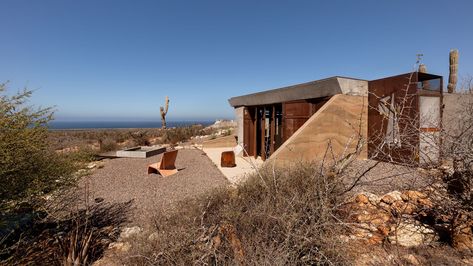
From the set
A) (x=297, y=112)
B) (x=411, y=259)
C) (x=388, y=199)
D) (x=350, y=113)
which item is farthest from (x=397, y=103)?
(x=411, y=259)

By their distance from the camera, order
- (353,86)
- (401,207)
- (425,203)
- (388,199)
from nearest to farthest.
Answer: (425,203) < (401,207) < (388,199) < (353,86)

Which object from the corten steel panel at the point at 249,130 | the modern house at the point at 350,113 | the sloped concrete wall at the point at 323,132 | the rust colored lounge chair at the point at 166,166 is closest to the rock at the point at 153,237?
the modern house at the point at 350,113

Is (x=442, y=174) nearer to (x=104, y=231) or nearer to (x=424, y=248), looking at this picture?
(x=424, y=248)

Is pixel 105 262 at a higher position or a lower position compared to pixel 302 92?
lower

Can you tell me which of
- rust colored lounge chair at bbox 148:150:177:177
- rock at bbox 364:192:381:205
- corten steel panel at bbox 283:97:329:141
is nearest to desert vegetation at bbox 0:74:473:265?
rock at bbox 364:192:381:205

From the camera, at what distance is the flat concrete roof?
7.50 m

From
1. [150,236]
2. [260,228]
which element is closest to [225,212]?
[260,228]

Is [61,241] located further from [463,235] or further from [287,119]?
[287,119]

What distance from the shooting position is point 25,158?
3.27 meters

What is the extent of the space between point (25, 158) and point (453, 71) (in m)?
17.8

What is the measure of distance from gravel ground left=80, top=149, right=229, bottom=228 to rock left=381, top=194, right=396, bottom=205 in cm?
325

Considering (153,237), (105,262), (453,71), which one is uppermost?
(453,71)

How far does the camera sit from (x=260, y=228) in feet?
9.37

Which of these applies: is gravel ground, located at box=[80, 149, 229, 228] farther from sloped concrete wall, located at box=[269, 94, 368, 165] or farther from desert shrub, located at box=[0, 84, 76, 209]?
sloped concrete wall, located at box=[269, 94, 368, 165]
